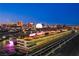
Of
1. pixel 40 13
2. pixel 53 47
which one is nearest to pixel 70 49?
pixel 53 47

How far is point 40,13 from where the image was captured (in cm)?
134

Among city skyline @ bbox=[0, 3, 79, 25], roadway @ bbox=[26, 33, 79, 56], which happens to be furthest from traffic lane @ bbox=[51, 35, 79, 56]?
city skyline @ bbox=[0, 3, 79, 25]

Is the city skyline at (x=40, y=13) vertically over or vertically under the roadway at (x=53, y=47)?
over

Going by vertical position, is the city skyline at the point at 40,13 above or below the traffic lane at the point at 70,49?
above

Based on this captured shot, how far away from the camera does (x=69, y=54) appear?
4.26 ft

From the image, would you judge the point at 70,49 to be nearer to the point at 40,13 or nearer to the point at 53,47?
the point at 53,47

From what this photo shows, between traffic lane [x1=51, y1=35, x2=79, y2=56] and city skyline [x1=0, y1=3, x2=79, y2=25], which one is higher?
city skyline [x1=0, y1=3, x2=79, y2=25]

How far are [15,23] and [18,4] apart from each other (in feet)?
0.53

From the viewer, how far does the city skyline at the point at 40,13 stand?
1330 mm

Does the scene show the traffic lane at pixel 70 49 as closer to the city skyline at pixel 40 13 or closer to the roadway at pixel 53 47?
the roadway at pixel 53 47

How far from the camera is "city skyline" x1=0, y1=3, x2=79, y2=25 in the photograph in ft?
4.36

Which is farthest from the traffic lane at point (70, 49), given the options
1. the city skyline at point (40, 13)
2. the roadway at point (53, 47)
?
the city skyline at point (40, 13)

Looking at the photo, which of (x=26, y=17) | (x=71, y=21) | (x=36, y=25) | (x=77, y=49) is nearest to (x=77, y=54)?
(x=77, y=49)

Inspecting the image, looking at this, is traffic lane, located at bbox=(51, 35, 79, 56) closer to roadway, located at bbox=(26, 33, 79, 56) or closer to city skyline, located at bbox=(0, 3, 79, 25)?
roadway, located at bbox=(26, 33, 79, 56)
